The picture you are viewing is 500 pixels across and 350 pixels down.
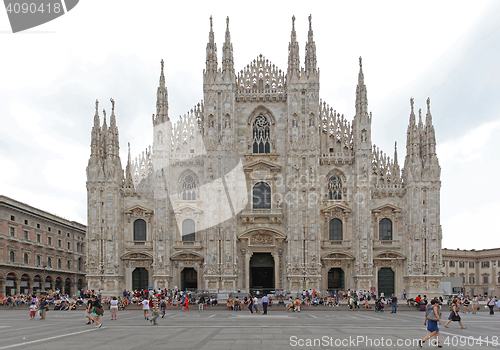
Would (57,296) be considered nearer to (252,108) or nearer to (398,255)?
(252,108)

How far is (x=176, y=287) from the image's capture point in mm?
45469

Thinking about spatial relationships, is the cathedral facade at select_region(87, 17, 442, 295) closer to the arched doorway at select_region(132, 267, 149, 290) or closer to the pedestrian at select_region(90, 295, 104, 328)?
the arched doorway at select_region(132, 267, 149, 290)

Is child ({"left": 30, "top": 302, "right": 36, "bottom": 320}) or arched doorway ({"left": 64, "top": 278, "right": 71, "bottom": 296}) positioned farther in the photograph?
arched doorway ({"left": 64, "top": 278, "right": 71, "bottom": 296})

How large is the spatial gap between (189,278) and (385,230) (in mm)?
19359

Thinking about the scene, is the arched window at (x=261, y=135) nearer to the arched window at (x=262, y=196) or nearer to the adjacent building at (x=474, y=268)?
the arched window at (x=262, y=196)

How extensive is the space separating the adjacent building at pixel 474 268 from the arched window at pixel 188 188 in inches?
2325

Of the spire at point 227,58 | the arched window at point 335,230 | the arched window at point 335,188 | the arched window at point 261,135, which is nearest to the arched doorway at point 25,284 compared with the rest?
the arched window at point 261,135

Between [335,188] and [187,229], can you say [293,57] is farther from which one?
[187,229]

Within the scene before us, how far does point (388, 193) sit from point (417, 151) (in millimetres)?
4798

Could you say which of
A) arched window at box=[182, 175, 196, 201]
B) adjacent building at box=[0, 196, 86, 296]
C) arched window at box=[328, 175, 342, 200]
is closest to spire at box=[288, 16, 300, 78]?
arched window at box=[328, 175, 342, 200]

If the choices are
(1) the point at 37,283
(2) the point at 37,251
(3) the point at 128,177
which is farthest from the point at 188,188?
(1) the point at 37,283

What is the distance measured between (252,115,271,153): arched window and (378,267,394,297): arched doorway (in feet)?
52.1

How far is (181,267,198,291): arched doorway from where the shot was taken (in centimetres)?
4881

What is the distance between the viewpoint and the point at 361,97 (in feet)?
160
